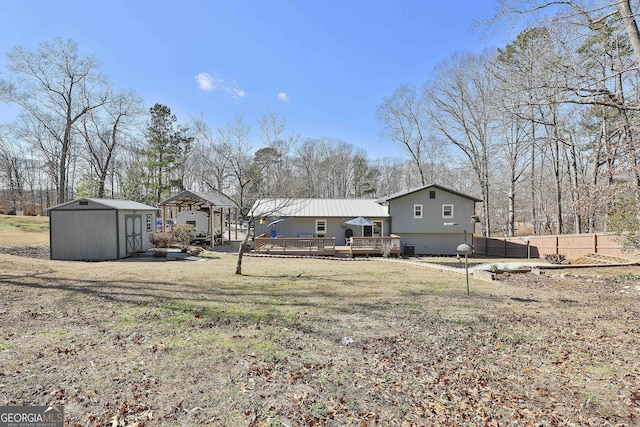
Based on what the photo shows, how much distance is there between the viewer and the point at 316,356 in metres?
4.27

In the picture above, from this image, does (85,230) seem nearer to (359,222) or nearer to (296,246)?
(296,246)

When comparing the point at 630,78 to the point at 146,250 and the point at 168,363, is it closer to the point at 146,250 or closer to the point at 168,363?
the point at 168,363

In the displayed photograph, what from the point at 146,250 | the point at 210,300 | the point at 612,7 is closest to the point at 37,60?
the point at 146,250

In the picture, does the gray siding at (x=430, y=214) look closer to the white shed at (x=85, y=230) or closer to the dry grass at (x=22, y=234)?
the white shed at (x=85, y=230)

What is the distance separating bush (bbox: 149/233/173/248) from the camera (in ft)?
56.6

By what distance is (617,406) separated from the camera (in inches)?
124

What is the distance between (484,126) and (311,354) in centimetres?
2685

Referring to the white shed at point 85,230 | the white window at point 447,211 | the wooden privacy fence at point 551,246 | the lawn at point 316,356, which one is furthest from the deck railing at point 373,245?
the white shed at point 85,230

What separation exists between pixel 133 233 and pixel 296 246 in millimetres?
8904

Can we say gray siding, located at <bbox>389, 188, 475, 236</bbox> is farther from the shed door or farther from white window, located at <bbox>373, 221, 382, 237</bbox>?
the shed door

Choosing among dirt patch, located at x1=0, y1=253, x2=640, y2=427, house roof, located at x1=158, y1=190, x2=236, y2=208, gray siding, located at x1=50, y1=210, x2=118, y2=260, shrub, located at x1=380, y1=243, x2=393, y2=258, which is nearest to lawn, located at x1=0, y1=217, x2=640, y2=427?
dirt patch, located at x1=0, y1=253, x2=640, y2=427

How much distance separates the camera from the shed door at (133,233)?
51.2 ft

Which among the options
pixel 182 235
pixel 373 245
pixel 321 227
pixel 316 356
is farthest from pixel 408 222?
pixel 316 356

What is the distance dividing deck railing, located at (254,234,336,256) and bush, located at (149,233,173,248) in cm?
500
